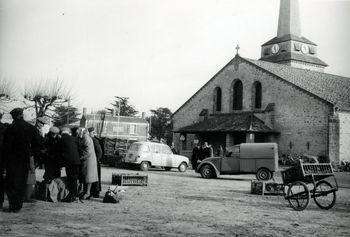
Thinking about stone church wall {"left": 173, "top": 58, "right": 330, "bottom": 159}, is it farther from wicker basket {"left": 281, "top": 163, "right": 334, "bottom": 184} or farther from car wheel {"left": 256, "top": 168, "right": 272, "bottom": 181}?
wicker basket {"left": 281, "top": 163, "right": 334, "bottom": 184}

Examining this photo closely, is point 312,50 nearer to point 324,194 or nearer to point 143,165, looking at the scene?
point 143,165

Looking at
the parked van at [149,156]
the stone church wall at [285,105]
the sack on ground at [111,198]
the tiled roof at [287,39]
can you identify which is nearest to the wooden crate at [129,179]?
Result: the sack on ground at [111,198]

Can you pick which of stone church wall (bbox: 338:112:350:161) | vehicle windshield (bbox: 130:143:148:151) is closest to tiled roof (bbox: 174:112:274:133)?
stone church wall (bbox: 338:112:350:161)

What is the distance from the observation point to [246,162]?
59.2 feet

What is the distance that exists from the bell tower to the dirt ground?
46.0m

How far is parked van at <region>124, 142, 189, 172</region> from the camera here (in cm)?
2200

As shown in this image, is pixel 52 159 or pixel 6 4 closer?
pixel 6 4

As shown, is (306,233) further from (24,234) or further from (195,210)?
(24,234)

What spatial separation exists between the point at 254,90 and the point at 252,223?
28080 mm

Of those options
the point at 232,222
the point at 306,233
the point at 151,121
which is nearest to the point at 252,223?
the point at 232,222

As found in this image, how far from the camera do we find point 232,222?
7.65m

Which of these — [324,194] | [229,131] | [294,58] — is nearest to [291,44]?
[294,58]

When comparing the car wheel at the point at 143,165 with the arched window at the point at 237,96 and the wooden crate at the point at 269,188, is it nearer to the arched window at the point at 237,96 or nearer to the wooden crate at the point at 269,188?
the wooden crate at the point at 269,188

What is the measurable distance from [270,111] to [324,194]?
2362 centimetres
